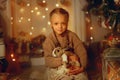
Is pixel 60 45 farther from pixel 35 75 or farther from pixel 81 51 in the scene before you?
pixel 35 75

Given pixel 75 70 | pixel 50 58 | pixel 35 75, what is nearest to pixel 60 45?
pixel 50 58

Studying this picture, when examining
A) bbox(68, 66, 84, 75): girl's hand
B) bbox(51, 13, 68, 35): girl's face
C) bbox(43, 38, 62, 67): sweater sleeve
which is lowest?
bbox(68, 66, 84, 75): girl's hand

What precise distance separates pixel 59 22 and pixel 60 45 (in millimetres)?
223

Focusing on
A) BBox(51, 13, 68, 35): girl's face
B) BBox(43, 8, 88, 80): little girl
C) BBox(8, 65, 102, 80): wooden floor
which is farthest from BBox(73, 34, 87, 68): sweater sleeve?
BBox(8, 65, 102, 80): wooden floor

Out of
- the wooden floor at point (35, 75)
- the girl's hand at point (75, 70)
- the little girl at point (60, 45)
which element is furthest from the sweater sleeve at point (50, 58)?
the wooden floor at point (35, 75)

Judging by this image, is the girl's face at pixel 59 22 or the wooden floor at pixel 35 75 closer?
the girl's face at pixel 59 22

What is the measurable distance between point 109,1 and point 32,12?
93 cm

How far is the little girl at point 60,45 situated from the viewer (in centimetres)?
262

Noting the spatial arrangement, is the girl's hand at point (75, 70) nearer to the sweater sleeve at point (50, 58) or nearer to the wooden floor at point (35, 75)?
the sweater sleeve at point (50, 58)

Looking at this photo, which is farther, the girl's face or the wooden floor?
the wooden floor

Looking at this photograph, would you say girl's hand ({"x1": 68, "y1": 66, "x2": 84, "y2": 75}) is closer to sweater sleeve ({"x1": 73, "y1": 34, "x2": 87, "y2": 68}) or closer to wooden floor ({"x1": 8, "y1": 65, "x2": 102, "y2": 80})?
sweater sleeve ({"x1": 73, "y1": 34, "x2": 87, "y2": 68})

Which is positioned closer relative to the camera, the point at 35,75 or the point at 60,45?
the point at 60,45

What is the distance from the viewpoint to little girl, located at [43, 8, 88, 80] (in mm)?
2623

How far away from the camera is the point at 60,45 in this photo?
2752mm
